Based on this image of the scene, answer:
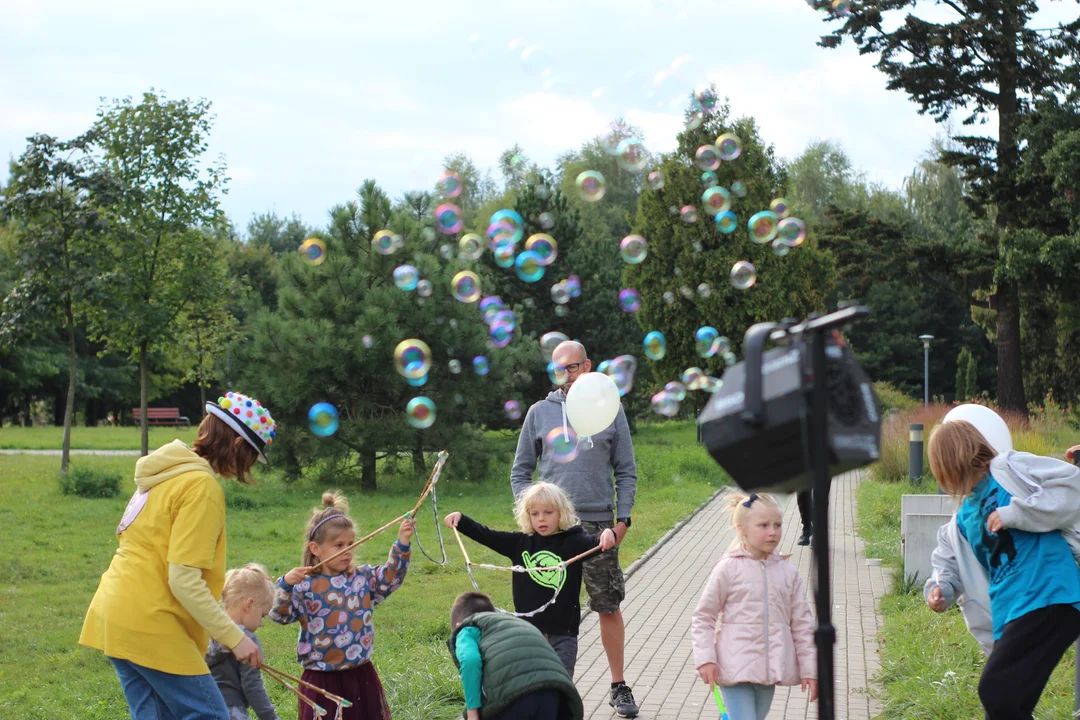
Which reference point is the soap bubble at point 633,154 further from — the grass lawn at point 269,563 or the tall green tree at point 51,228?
the tall green tree at point 51,228

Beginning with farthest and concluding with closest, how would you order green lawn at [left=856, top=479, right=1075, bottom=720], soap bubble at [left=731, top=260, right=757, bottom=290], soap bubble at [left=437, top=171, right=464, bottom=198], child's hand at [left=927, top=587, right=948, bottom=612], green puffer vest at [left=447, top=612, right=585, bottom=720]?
soap bubble at [left=731, top=260, right=757, bottom=290] → soap bubble at [left=437, top=171, right=464, bottom=198] → green lawn at [left=856, top=479, right=1075, bottom=720] → child's hand at [left=927, top=587, right=948, bottom=612] → green puffer vest at [left=447, top=612, right=585, bottom=720]

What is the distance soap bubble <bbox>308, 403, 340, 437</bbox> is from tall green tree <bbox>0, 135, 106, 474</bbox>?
4038mm

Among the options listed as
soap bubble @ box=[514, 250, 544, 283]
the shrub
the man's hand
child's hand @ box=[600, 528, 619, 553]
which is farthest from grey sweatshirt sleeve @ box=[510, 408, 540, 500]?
the shrub

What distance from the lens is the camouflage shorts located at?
5.86 m

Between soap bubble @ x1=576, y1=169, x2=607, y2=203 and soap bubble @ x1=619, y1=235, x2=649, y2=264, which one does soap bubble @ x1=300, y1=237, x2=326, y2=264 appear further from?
soap bubble @ x1=576, y1=169, x2=607, y2=203

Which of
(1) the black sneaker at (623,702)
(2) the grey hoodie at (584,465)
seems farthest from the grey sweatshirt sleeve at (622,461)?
(1) the black sneaker at (623,702)

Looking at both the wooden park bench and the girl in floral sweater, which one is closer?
the girl in floral sweater

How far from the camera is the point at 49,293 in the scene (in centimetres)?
1852

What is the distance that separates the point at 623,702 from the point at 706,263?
1174 inches

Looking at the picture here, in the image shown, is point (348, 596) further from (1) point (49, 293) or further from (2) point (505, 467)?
(2) point (505, 467)

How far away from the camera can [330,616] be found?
15.3ft

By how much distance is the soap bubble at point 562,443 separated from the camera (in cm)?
596

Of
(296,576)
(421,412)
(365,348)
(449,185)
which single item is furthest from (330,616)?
(421,412)

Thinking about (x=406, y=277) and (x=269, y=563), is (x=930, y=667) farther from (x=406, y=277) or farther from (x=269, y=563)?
(x=406, y=277)
